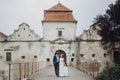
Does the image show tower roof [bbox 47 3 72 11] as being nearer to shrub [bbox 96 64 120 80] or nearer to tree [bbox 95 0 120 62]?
tree [bbox 95 0 120 62]

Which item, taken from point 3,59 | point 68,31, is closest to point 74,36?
point 68,31

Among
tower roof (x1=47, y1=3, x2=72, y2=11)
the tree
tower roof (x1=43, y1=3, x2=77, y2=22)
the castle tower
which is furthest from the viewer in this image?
tower roof (x1=47, y1=3, x2=72, y2=11)

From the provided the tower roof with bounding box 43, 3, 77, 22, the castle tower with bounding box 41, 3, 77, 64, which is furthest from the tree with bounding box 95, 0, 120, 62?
the tower roof with bounding box 43, 3, 77, 22

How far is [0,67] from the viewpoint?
171ft

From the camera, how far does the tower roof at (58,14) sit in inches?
2014

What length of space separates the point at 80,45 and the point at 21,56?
7.61 meters

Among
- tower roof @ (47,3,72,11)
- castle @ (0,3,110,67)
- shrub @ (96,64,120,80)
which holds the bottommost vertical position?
shrub @ (96,64,120,80)

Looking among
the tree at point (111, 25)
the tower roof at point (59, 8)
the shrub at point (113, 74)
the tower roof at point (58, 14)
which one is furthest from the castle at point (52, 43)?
the shrub at point (113, 74)

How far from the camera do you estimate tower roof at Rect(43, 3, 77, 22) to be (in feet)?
168

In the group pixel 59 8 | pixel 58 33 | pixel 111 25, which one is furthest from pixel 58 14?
pixel 111 25

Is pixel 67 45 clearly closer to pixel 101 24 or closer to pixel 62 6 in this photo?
pixel 62 6

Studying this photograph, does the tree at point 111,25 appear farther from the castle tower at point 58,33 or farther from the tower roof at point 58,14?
the tower roof at point 58,14

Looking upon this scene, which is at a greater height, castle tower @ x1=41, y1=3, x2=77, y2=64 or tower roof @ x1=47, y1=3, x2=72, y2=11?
tower roof @ x1=47, y1=3, x2=72, y2=11

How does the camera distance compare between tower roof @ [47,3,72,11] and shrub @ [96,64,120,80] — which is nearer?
shrub @ [96,64,120,80]
